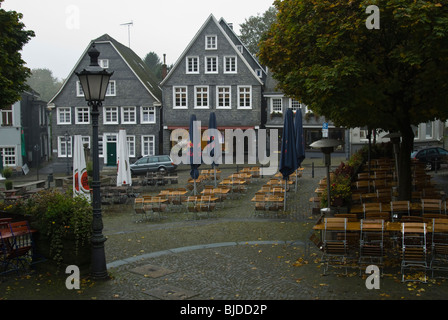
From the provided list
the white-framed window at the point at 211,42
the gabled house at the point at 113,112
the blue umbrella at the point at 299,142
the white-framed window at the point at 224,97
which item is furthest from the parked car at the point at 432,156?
the gabled house at the point at 113,112

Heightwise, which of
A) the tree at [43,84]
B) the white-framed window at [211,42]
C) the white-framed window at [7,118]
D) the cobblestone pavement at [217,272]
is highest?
the tree at [43,84]

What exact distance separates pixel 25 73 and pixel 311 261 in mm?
12457

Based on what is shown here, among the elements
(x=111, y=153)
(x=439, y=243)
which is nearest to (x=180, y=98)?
(x=111, y=153)

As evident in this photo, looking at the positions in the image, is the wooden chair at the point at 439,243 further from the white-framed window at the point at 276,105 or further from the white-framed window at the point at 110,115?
the white-framed window at the point at 110,115

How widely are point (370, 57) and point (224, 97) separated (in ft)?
95.7

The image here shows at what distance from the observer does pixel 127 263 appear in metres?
10.8

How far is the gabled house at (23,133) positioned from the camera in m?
42.7

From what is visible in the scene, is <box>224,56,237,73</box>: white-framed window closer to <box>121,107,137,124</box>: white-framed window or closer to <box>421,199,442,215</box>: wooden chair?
<box>121,107,137,124</box>: white-framed window

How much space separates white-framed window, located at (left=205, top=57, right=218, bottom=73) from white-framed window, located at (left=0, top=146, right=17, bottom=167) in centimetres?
2046

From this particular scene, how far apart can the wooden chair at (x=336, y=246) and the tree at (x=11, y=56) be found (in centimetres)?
1092

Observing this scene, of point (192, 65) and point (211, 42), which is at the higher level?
point (211, 42)

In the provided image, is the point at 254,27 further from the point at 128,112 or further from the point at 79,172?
the point at 79,172

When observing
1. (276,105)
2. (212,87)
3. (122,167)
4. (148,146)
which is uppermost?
(212,87)

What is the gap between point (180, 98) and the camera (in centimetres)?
4128
